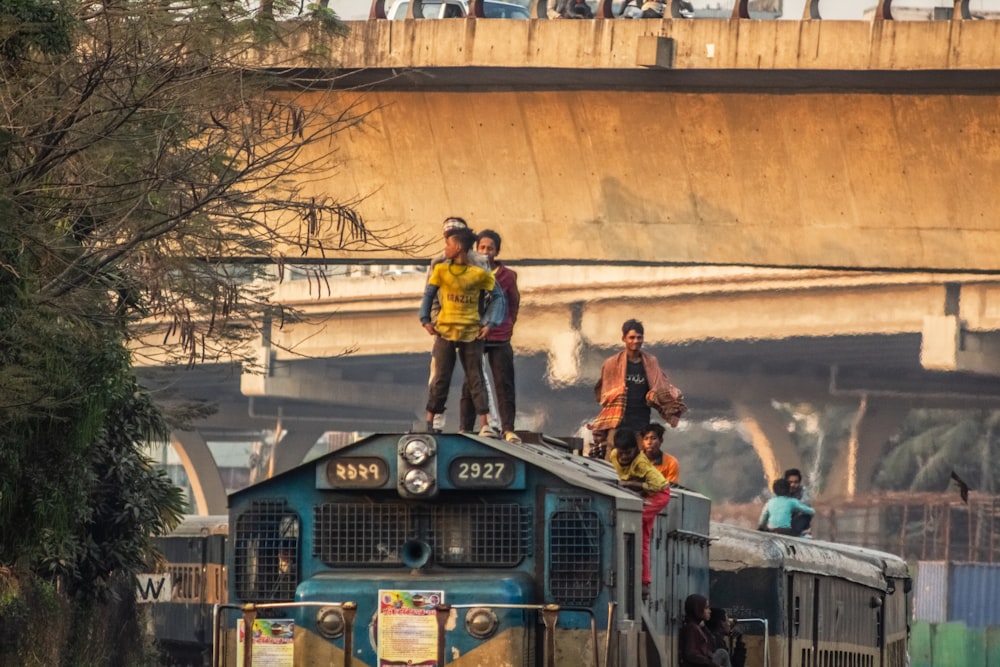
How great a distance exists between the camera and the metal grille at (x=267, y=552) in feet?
37.8

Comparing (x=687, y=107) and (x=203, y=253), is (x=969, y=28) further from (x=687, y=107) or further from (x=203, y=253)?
(x=203, y=253)

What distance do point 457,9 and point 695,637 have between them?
1651 centimetres

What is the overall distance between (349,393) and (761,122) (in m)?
46.9

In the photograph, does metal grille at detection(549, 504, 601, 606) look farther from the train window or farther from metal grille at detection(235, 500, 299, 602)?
metal grille at detection(235, 500, 299, 602)

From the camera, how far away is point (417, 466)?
36.9 feet

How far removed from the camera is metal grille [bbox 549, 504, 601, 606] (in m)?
10.9

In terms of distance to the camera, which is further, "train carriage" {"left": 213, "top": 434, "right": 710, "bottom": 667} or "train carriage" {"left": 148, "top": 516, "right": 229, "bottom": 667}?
"train carriage" {"left": 148, "top": 516, "right": 229, "bottom": 667}

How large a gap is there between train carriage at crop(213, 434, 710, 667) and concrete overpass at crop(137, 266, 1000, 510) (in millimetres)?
30365

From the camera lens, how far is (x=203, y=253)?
21.9 metres

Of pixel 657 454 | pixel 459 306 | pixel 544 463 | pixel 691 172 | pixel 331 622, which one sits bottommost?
pixel 331 622

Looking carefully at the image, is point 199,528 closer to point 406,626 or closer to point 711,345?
point 406,626

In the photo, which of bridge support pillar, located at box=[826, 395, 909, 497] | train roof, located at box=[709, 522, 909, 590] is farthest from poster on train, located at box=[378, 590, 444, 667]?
bridge support pillar, located at box=[826, 395, 909, 497]

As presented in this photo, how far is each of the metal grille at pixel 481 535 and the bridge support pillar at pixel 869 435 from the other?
172 feet

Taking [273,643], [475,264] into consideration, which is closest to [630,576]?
[273,643]
